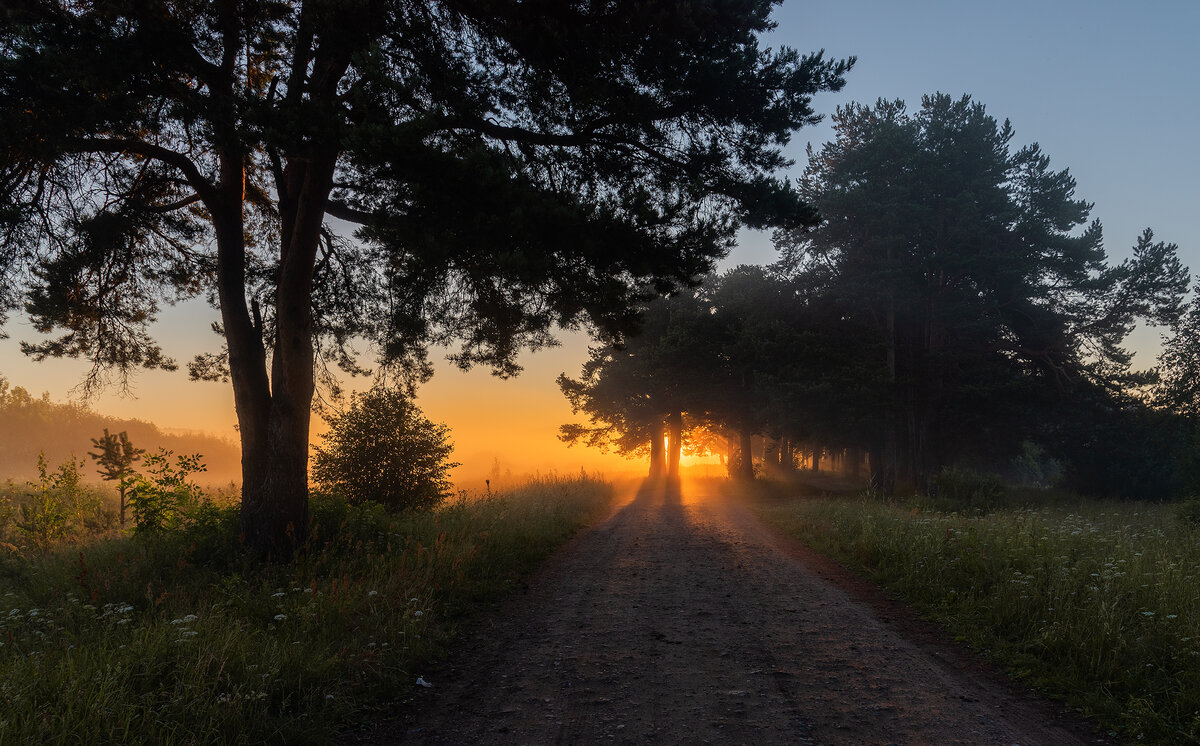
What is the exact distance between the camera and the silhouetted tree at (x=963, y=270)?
26734 millimetres

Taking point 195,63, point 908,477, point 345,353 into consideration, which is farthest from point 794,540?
point 908,477

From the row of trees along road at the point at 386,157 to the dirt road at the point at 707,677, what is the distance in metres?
4.60

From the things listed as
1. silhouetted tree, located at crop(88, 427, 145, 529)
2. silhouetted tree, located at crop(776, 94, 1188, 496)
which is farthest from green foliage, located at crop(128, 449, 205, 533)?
silhouetted tree, located at crop(776, 94, 1188, 496)

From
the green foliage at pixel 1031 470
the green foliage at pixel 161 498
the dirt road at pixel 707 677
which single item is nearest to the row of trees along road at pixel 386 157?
the green foliage at pixel 161 498

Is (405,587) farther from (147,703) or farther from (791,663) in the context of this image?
(791,663)

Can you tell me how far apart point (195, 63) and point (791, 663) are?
1091 centimetres

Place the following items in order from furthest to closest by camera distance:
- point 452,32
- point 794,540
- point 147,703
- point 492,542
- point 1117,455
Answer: point 1117,455, point 794,540, point 492,542, point 452,32, point 147,703

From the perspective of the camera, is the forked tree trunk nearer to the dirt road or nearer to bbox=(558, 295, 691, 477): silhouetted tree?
the dirt road

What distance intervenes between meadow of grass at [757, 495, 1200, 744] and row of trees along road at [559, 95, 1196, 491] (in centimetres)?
1749

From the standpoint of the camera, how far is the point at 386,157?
7.29m

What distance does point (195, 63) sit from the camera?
325 inches

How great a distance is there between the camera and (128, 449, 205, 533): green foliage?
36.4 ft

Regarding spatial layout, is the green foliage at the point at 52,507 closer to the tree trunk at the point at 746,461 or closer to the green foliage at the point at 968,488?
the green foliage at the point at 968,488

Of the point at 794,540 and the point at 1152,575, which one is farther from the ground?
the point at 1152,575
